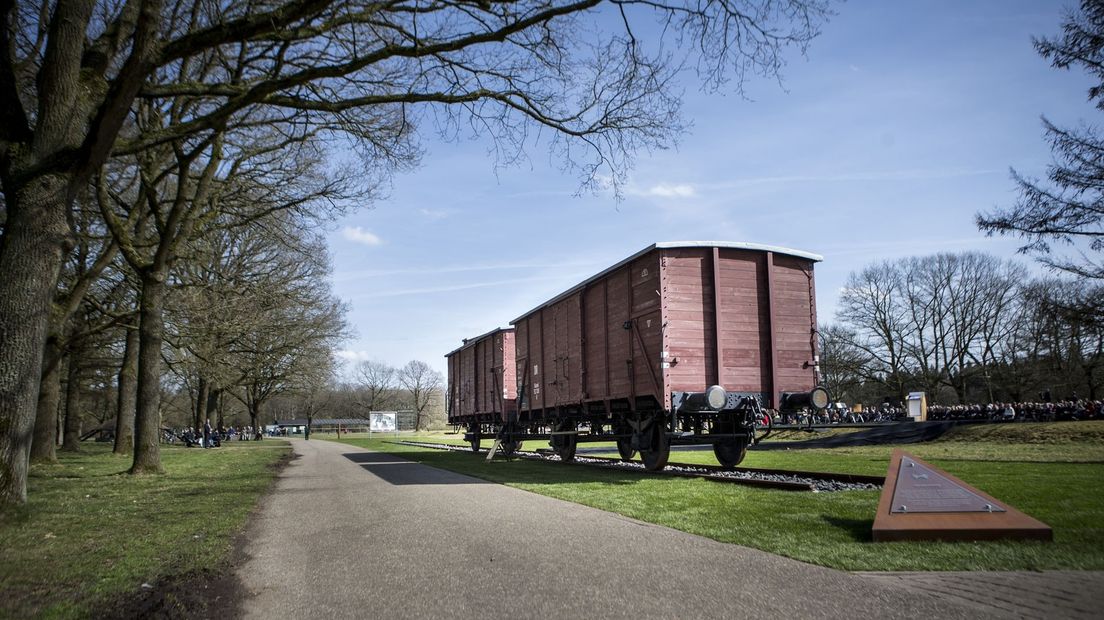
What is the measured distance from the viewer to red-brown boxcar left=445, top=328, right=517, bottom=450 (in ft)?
73.6

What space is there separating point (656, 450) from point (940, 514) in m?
7.81

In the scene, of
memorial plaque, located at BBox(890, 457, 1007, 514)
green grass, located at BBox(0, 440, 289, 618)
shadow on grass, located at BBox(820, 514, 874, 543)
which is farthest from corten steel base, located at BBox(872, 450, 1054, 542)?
green grass, located at BBox(0, 440, 289, 618)

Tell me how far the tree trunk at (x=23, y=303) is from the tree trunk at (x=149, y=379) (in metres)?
7.51

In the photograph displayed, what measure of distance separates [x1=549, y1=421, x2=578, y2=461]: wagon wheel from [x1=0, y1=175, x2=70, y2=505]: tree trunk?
1186 cm

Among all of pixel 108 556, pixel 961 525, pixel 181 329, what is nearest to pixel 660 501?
pixel 961 525

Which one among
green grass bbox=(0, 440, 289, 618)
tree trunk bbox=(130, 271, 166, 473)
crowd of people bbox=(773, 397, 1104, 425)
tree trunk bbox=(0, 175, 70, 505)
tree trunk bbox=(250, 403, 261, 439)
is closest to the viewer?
green grass bbox=(0, 440, 289, 618)

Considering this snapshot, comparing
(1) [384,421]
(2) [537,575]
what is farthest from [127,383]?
(1) [384,421]

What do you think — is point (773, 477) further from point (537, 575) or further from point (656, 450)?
point (537, 575)

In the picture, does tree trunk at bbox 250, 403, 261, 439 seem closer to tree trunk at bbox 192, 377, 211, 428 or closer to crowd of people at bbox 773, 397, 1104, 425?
tree trunk at bbox 192, 377, 211, 428

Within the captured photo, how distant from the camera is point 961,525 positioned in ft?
19.9

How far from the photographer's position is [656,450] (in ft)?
45.5

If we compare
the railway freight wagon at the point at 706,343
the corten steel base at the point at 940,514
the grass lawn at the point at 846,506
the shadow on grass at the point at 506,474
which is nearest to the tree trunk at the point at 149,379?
the shadow on grass at the point at 506,474

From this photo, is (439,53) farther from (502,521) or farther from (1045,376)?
(1045,376)

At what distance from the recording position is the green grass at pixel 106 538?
15.7ft
